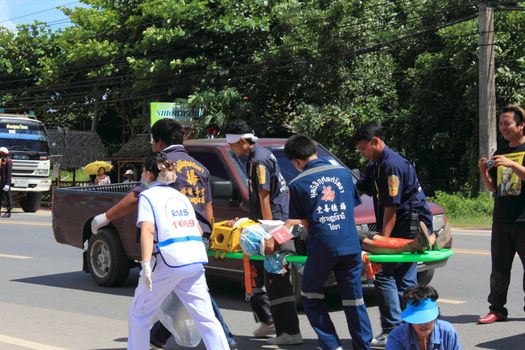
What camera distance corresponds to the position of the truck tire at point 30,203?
28.9m

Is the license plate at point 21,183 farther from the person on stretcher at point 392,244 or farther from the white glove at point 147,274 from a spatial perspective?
the white glove at point 147,274

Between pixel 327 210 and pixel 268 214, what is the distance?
48.7 inches

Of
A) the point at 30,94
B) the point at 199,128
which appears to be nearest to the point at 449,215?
the point at 199,128

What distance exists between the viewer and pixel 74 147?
117 ft

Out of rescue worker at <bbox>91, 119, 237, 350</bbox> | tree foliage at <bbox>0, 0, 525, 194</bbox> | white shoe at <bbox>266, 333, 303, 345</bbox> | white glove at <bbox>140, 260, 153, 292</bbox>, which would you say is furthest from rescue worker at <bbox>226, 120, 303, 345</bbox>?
tree foliage at <bbox>0, 0, 525, 194</bbox>

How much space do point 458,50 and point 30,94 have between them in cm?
2666

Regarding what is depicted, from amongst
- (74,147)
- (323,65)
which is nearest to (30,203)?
(74,147)

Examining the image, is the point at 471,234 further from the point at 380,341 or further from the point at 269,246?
the point at 269,246

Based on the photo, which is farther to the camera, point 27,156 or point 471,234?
point 27,156

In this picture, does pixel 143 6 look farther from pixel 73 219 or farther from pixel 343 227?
pixel 343 227

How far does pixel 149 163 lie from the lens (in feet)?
19.2

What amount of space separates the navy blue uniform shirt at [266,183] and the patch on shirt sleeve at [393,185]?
1117 mm

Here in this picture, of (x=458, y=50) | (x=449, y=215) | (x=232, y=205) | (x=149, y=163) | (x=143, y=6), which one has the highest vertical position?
(x=143, y=6)

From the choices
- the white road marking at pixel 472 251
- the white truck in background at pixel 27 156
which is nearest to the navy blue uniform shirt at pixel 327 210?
the white road marking at pixel 472 251
